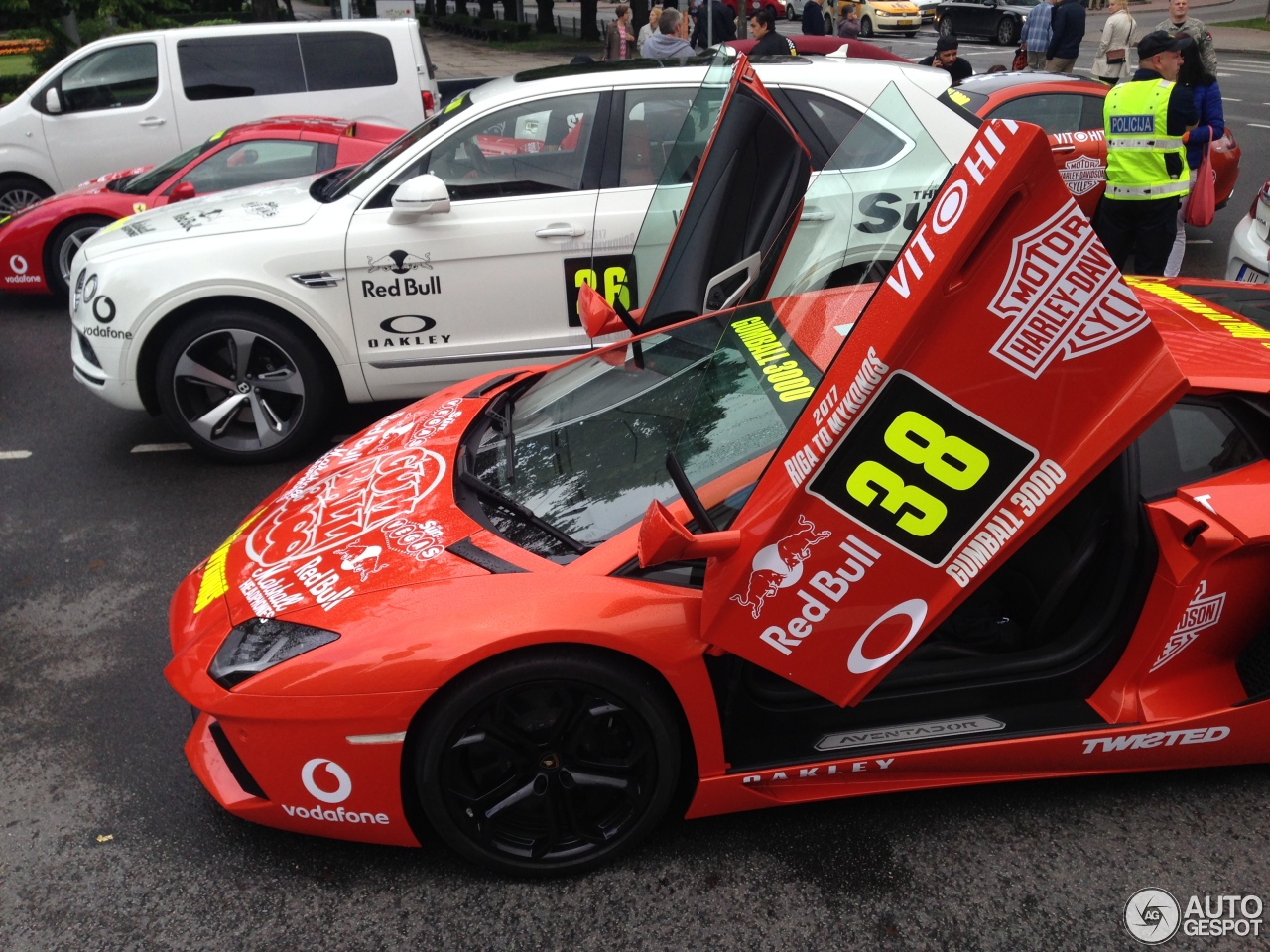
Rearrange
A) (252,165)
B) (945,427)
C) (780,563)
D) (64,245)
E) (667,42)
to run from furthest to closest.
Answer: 1. (667,42)
2. (64,245)
3. (252,165)
4. (780,563)
5. (945,427)

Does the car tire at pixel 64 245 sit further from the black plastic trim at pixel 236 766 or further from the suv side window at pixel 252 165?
the black plastic trim at pixel 236 766

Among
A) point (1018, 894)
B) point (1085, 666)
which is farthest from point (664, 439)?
point (1018, 894)

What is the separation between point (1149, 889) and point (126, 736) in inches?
118

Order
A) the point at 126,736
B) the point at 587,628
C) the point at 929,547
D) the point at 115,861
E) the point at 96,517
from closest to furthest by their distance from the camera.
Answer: the point at 929,547, the point at 587,628, the point at 115,861, the point at 126,736, the point at 96,517

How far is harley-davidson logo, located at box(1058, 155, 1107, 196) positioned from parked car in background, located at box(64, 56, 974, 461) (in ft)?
7.10

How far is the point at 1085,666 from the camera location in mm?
2723

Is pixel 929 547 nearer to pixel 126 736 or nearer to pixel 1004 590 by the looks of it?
pixel 1004 590

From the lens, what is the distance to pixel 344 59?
936cm

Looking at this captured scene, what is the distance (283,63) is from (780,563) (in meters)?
8.64

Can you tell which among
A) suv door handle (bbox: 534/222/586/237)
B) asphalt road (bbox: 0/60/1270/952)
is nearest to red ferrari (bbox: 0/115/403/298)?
suv door handle (bbox: 534/222/586/237)

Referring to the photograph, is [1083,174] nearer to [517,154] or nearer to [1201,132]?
[1201,132]

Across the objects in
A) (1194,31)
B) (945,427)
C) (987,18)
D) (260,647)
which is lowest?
(987,18)

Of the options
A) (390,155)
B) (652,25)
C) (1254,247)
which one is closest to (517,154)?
(390,155)

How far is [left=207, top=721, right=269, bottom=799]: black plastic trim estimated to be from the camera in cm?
262
